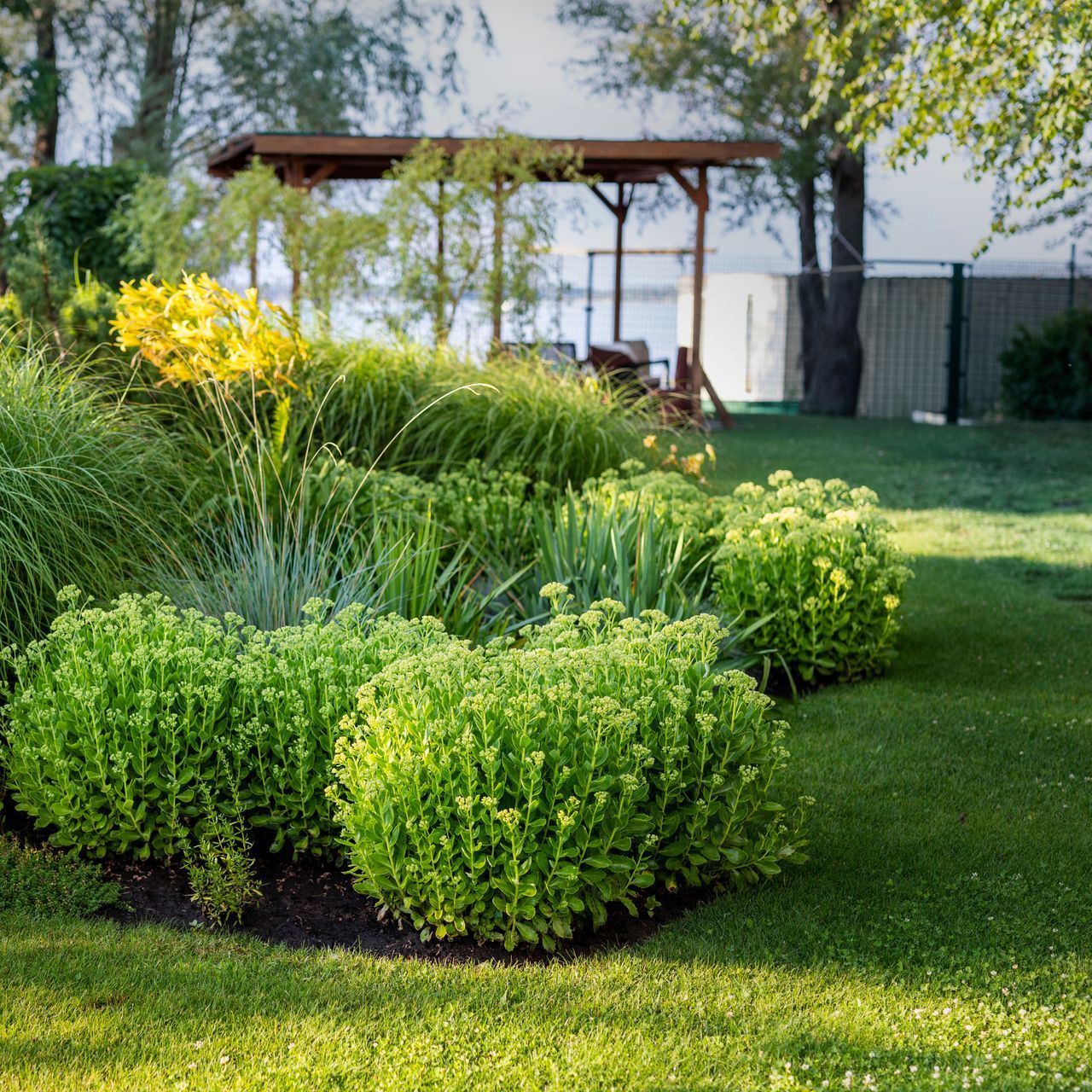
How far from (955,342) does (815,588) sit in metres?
13.9

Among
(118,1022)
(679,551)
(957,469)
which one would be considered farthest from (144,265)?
(118,1022)

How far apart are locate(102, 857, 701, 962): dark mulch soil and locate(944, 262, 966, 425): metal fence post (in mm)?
15463

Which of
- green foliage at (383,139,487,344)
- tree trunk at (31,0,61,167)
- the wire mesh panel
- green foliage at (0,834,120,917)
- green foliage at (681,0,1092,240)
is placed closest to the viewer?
green foliage at (0,834,120,917)

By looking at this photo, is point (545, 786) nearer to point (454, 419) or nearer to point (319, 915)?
point (319, 915)

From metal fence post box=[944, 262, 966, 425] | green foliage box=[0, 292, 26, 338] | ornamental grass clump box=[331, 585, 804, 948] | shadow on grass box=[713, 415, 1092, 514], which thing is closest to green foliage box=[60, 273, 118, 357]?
green foliage box=[0, 292, 26, 338]

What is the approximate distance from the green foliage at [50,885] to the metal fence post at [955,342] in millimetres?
15779

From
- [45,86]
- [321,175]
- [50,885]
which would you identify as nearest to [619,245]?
[321,175]

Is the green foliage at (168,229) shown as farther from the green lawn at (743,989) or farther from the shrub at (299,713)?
the green lawn at (743,989)

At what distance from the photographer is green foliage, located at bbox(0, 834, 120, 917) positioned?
2.94m

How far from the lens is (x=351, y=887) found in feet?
10.3

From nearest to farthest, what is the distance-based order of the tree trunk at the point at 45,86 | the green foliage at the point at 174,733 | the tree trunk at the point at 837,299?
the green foliage at the point at 174,733 < the tree trunk at the point at 45,86 < the tree trunk at the point at 837,299

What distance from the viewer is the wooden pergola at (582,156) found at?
1230cm

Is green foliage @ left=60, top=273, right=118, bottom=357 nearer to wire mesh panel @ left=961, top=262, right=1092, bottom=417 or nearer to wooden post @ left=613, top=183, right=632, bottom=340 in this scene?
wooden post @ left=613, top=183, right=632, bottom=340

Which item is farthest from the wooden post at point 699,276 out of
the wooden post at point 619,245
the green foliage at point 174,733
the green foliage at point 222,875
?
the green foliage at point 222,875
